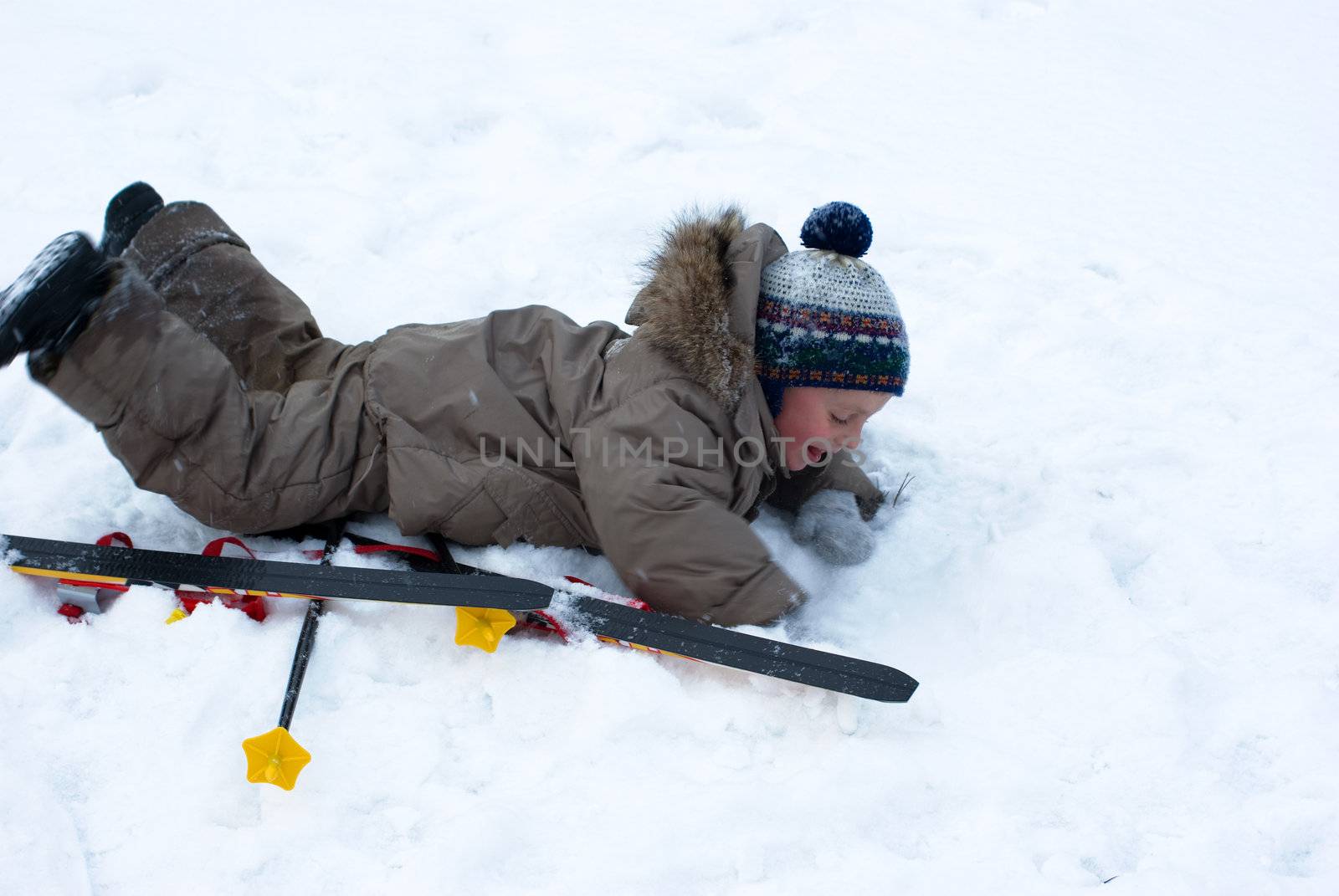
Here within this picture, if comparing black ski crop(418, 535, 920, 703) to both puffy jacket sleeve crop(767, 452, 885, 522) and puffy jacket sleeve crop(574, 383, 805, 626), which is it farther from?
puffy jacket sleeve crop(767, 452, 885, 522)

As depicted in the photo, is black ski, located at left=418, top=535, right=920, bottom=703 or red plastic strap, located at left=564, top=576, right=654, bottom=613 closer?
black ski, located at left=418, top=535, right=920, bottom=703

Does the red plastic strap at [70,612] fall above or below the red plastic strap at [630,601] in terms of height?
above

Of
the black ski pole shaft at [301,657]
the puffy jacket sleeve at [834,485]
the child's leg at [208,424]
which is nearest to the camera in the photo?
the black ski pole shaft at [301,657]

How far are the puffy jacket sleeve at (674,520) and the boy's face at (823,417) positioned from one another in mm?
273

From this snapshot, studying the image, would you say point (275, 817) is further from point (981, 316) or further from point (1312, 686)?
point (981, 316)

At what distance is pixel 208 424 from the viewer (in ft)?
6.07

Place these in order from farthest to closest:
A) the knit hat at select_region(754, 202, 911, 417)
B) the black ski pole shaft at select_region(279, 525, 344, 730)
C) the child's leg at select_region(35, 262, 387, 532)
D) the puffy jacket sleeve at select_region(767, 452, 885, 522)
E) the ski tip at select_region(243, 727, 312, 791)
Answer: the puffy jacket sleeve at select_region(767, 452, 885, 522) → the knit hat at select_region(754, 202, 911, 417) → the child's leg at select_region(35, 262, 387, 532) → the black ski pole shaft at select_region(279, 525, 344, 730) → the ski tip at select_region(243, 727, 312, 791)

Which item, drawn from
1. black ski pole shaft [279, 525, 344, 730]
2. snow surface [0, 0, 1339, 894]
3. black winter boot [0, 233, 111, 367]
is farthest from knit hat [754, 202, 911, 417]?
black winter boot [0, 233, 111, 367]

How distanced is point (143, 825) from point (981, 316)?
2.55 metres

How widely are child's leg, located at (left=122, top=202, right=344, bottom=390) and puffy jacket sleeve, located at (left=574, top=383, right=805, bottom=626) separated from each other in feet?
2.70

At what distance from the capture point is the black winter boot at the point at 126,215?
2.21 meters

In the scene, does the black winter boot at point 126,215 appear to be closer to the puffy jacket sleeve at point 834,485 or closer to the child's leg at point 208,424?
the child's leg at point 208,424

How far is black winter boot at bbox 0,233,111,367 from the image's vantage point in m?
1.64

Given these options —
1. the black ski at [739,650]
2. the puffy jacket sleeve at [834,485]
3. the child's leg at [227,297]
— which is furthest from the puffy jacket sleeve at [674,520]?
the child's leg at [227,297]
